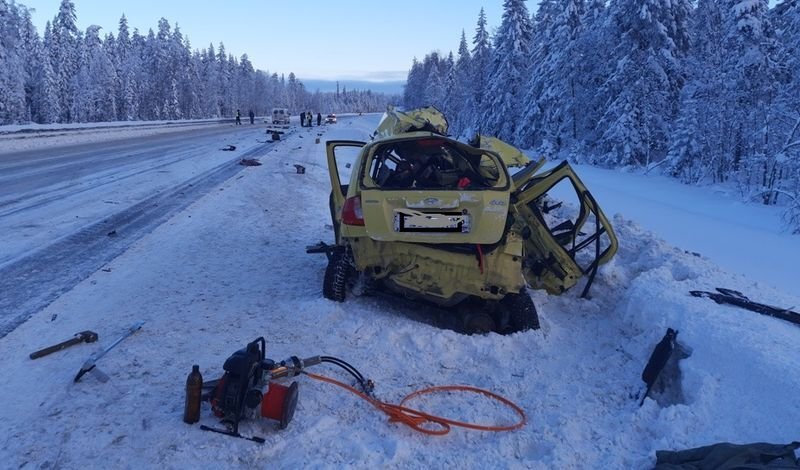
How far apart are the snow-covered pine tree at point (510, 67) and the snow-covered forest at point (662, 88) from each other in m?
0.08

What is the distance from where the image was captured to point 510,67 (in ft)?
141

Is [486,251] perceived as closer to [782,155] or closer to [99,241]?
[99,241]

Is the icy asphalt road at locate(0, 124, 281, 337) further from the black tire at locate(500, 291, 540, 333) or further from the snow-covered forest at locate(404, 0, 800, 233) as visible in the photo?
the snow-covered forest at locate(404, 0, 800, 233)

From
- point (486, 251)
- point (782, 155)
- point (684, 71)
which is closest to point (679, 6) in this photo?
point (684, 71)

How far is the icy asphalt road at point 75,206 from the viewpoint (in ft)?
20.0

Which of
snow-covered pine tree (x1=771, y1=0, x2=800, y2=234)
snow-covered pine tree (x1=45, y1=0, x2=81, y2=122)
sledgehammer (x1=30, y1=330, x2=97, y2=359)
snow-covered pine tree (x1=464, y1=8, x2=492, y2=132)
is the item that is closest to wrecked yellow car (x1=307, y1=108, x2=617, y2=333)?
sledgehammer (x1=30, y1=330, x2=97, y2=359)

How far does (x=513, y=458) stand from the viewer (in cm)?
338

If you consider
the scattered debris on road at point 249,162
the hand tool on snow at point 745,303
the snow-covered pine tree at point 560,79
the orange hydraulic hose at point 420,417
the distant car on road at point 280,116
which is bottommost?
the orange hydraulic hose at point 420,417

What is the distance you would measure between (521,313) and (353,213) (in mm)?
1882

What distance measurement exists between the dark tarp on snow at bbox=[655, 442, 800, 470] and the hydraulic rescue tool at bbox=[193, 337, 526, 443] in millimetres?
974

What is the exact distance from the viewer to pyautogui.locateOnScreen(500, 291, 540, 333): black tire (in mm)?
5340

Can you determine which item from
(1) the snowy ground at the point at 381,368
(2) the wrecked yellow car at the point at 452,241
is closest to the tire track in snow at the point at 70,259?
(1) the snowy ground at the point at 381,368

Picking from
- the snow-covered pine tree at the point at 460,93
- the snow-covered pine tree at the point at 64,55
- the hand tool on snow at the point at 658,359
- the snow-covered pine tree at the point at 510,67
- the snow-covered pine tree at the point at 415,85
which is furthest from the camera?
the snow-covered pine tree at the point at 415,85

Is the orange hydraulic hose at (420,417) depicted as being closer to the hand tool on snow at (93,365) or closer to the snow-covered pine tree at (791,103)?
the hand tool on snow at (93,365)
